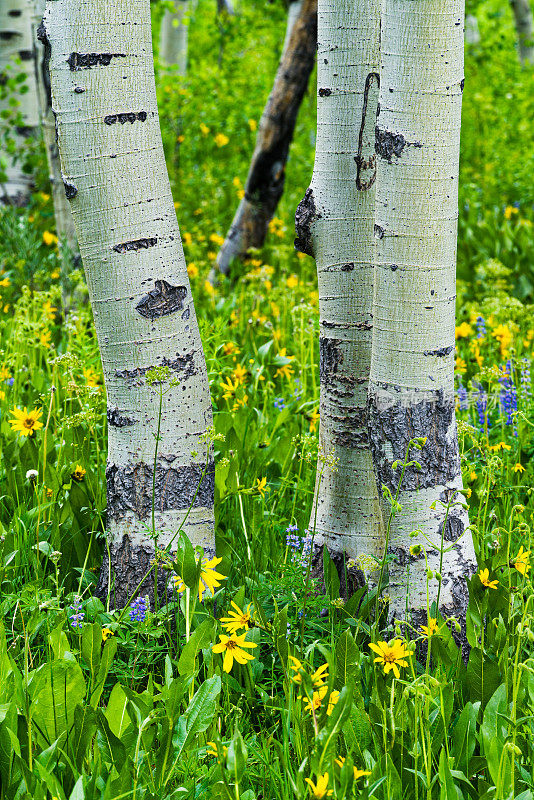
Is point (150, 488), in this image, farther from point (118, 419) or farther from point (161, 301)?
point (161, 301)

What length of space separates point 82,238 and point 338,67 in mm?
766

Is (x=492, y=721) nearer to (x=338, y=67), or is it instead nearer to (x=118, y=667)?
(x=118, y=667)

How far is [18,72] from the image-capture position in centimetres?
591

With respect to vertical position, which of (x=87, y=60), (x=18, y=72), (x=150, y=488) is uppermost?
(x=18, y=72)

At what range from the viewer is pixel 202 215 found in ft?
20.8

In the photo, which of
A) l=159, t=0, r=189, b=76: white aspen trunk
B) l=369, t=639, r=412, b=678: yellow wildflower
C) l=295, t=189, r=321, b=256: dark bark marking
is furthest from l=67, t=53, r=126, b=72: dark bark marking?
l=159, t=0, r=189, b=76: white aspen trunk

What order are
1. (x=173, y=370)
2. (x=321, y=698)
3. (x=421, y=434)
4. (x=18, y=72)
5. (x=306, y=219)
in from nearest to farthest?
(x=321, y=698) → (x=421, y=434) → (x=173, y=370) → (x=306, y=219) → (x=18, y=72)

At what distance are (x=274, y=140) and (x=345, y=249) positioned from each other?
3.12 meters

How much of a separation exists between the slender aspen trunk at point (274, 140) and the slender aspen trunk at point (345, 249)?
2.91 m

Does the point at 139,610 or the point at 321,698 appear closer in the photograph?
the point at 321,698

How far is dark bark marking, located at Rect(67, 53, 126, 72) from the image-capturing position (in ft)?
5.58

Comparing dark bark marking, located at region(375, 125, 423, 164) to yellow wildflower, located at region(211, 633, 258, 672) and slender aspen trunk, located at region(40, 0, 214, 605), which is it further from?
yellow wildflower, located at region(211, 633, 258, 672)

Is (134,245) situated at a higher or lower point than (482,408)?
higher

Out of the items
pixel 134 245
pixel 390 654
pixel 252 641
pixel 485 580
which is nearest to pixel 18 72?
pixel 134 245
